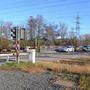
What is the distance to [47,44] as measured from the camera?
124 meters

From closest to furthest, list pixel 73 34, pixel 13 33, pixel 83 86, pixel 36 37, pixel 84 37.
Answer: pixel 83 86 → pixel 13 33 → pixel 36 37 → pixel 73 34 → pixel 84 37

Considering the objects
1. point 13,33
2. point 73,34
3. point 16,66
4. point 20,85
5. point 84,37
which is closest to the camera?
point 20,85

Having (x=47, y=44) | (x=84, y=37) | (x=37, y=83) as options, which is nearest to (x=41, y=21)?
(x=47, y=44)

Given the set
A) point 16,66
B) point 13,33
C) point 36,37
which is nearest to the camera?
point 16,66

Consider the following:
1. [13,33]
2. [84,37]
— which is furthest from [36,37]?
[13,33]

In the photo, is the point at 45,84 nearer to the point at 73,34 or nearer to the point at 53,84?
A: the point at 53,84

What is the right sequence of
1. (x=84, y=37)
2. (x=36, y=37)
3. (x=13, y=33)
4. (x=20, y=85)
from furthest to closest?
1. (x=84, y=37)
2. (x=36, y=37)
3. (x=13, y=33)
4. (x=20, y=85)

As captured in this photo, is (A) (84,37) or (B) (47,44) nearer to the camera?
(B) (47,44)

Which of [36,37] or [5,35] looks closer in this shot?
[36,37]

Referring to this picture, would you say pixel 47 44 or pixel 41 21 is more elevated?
pixel 41 21

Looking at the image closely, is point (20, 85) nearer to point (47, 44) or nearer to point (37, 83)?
point (37, 83)

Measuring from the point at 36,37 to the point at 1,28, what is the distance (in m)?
18.5

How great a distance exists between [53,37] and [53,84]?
367 feet

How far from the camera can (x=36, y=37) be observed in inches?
4323
